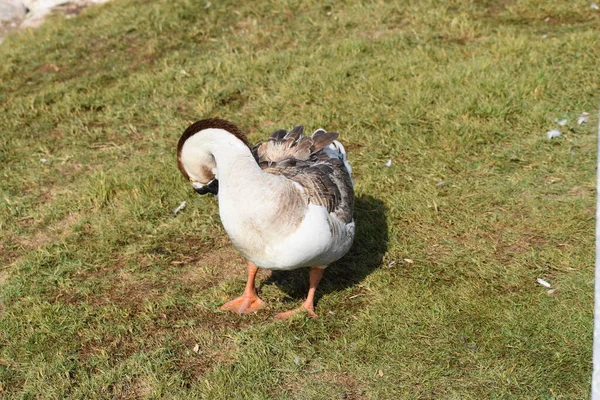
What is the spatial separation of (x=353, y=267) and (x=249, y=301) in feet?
3.36

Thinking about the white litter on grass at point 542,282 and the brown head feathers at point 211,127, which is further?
the white litter on grass at point 542,282

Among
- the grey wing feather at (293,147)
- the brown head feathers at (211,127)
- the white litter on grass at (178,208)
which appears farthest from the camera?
the white litter on grass at (178,208)

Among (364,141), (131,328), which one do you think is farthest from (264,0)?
(131,328)

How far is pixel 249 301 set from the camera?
570cm

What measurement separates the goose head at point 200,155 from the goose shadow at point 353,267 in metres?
1.38

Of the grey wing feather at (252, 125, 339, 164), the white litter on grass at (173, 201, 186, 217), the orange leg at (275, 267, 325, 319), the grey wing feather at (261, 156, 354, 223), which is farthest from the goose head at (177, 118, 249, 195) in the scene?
the white litter on grass at (173, 201, 186, 217)

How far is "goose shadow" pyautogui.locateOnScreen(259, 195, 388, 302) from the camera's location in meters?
6.03

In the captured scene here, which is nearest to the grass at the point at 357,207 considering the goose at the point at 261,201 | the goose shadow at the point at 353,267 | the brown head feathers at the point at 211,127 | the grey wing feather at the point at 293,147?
the goose shadow at the point at 353,267

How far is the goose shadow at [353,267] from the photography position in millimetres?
6031

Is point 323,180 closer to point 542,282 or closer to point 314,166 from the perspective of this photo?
point 314,166

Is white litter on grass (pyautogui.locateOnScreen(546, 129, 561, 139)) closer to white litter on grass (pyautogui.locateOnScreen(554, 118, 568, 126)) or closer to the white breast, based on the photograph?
white litter on grass (pyautogui.locateOnScreen(554, 118, 568, 126))

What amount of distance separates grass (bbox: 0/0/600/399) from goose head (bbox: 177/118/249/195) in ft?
3.98

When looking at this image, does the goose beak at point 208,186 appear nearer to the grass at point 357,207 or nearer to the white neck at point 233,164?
the white neck at point 233,164

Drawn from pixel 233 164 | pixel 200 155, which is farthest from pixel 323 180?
pixel 200 155
